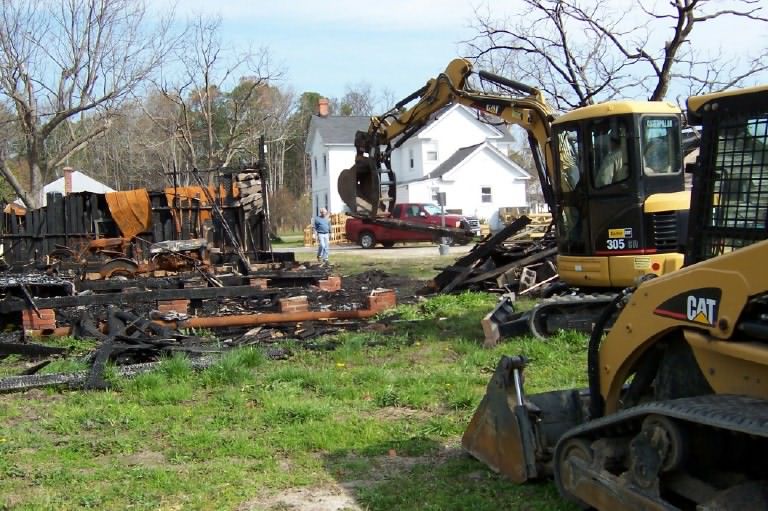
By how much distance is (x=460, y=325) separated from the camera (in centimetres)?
1127

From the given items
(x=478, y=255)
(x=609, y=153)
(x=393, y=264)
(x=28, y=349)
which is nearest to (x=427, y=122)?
(x=478, y=255)

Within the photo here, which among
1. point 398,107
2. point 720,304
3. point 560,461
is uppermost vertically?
point 398,107

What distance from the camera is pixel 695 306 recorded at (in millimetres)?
3568

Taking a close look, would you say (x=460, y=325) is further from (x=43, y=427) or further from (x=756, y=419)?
(x=756, y=419)

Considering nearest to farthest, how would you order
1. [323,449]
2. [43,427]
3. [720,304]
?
[720,304] < [323,449] < [43,427]

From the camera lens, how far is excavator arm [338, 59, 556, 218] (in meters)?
12.5

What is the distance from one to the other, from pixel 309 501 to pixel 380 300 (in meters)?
7.49

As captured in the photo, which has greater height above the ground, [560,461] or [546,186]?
[546,186]

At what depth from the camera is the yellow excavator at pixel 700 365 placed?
330cm

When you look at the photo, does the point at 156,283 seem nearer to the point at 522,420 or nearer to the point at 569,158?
the point at 569,158

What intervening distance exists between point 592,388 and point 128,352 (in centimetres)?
604

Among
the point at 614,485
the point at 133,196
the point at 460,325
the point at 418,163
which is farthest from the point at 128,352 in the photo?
the point at 418,163

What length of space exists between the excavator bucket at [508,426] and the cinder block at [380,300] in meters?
7.12

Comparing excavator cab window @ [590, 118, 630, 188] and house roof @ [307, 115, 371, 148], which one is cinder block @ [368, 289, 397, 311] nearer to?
excavator cab window @ [590, 118, 630, 188]
